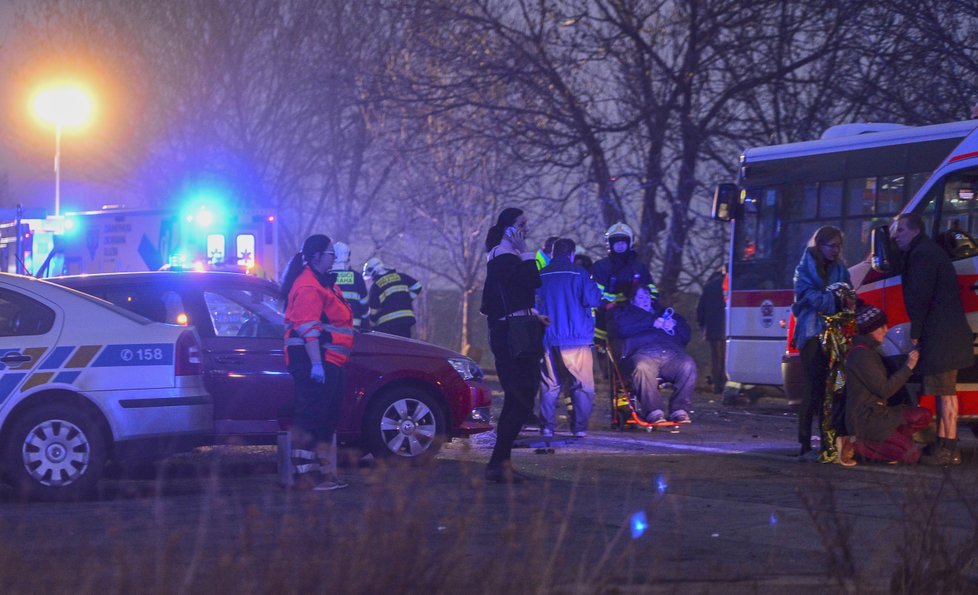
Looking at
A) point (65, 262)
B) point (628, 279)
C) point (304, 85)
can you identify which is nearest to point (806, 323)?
→ point (628, 279)

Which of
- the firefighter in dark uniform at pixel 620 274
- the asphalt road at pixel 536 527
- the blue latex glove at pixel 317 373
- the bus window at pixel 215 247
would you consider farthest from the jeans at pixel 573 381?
the bus window at pixel 215 247

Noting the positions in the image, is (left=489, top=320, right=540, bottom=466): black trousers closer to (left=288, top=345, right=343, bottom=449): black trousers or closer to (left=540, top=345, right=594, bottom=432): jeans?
(left=288, top=345, right=343, bottom=449): black trousers

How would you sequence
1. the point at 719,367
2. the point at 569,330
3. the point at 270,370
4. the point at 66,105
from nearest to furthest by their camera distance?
the point at 270,370 < the point at 569,330 < the point at 719,367 < the point at 66,105

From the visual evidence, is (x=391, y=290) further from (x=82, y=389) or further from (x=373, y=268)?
(x=82, y=389)

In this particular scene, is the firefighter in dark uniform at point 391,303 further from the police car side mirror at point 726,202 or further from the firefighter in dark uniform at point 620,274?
the police car side mirror at point 726,202

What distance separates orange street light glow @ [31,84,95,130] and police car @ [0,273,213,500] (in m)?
23.7

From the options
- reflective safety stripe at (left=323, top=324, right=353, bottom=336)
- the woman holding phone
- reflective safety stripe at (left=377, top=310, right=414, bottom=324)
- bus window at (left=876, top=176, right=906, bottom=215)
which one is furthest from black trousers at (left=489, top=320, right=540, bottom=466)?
bus window at (left=876, top=176, right=906, bottom=215)

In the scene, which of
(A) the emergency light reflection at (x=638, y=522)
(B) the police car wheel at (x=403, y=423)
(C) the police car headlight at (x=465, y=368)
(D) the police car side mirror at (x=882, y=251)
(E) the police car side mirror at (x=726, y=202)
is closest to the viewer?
(A) the emergency light reflection at (x=638, y=522)

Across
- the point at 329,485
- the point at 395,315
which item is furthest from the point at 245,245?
the point at 329,485

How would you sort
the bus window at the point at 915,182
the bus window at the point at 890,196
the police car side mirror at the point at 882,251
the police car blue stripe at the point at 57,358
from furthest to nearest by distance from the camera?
the bus window at the point at 890,196 < the bus window at the point at 915,182 < the police car side mirror at the point at 882,251 < the police car blue stripe at the point at 57,358

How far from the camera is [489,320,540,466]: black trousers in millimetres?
9219

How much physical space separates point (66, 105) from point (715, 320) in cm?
1827

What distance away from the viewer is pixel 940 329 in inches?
393

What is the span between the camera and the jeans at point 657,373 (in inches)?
520
